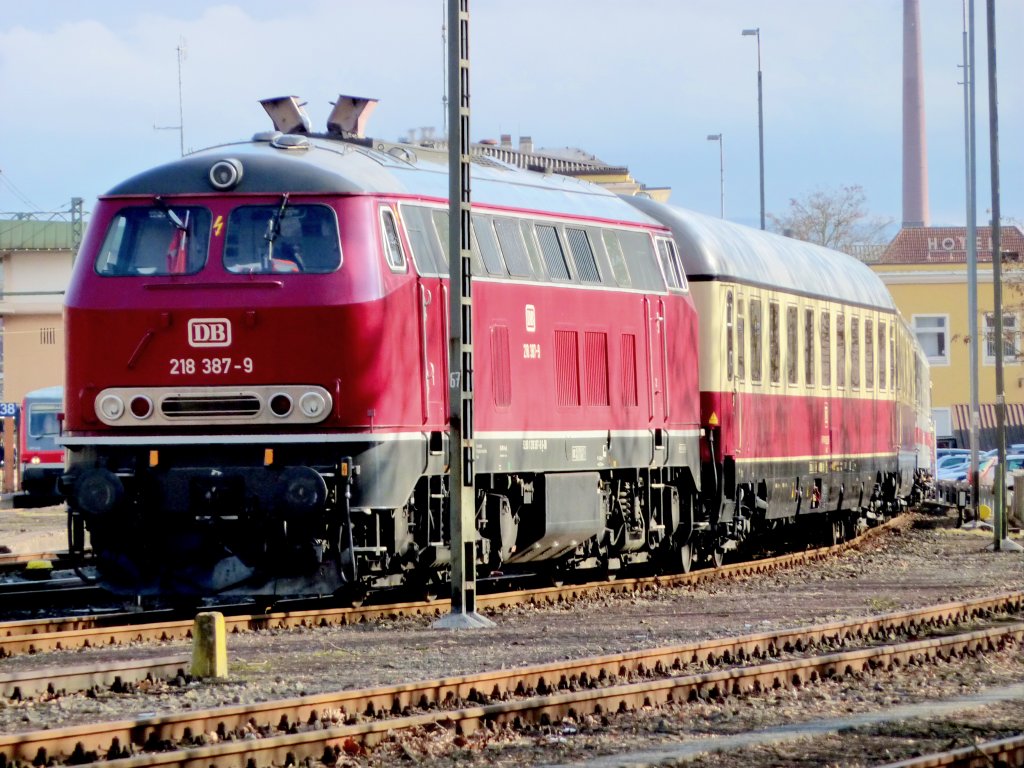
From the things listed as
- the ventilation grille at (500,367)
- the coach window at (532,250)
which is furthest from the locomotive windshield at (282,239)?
the coach window at (532,250)

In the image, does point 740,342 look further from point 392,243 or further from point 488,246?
point 392,243

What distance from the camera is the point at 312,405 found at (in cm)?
1406

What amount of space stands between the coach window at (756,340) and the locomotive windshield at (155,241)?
29.2 ft

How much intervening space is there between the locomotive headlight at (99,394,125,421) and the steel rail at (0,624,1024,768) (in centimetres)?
501

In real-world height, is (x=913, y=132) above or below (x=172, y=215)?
above

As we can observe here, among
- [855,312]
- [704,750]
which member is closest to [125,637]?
[704,750]

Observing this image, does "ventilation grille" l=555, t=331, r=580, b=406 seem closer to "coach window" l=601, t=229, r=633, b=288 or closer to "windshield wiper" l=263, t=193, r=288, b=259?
"coach window" l=601, t=229, r=633, b=288

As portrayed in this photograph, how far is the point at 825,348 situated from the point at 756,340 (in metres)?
3.23

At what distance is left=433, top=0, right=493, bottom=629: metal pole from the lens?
47.9 ft

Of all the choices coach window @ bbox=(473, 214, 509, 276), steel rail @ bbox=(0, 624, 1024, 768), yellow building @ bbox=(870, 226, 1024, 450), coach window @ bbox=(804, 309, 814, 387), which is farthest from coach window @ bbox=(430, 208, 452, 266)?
yellow building @ bbox=(870, 226, 1024, 450)

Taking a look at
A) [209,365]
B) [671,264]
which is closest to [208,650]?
[209,365]

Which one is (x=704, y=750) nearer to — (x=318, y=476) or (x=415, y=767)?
(x=415, y=767)

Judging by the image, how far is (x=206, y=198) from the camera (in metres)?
14.5

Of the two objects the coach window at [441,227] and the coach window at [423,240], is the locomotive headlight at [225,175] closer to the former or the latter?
the coach window at [423,240]
